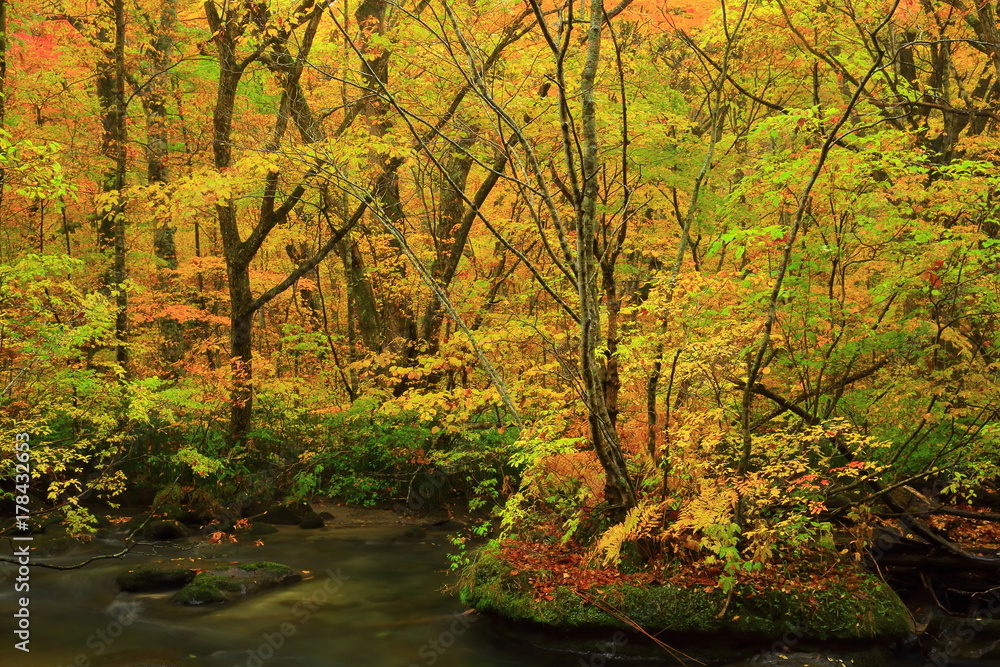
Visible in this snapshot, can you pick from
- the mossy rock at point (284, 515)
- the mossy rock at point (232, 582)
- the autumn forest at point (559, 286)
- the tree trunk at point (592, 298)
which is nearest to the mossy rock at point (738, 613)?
the autumn forest at point (559, 286)

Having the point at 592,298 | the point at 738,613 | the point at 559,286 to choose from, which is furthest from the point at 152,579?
the point at 559,286

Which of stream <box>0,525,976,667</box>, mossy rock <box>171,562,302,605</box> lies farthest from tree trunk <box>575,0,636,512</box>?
mossy rock <box>171,562,302,605</box>

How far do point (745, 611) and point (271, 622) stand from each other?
5046mm

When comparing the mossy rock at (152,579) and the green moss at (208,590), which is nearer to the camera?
the green moss at (208,590)

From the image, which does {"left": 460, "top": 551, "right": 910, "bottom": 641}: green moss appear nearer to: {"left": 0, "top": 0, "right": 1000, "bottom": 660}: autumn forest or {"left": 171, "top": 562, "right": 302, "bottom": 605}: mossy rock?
{"left": 0, "top": 0, "right": 1000, "bottom": 660}: autumn forest

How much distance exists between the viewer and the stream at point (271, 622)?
23.6 feet

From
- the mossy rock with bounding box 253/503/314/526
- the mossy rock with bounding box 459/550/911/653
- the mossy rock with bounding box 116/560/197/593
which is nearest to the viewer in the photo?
the mossy rock with bounding box 459/550/911/653

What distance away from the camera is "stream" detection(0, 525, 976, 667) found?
23.6 feet

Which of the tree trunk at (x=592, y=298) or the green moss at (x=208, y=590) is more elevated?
the tree trunk at (x=592, y=298)

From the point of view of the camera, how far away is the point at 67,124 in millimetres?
18109

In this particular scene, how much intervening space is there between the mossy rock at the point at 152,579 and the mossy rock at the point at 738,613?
459 cm

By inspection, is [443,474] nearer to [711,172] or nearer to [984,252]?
[711,172]

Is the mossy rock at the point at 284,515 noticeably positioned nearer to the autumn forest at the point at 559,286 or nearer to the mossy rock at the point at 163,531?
the autumn forest at the point at 559,286
